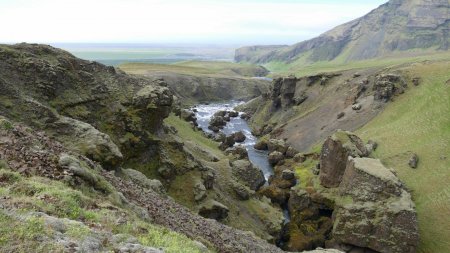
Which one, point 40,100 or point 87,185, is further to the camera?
point 40,100

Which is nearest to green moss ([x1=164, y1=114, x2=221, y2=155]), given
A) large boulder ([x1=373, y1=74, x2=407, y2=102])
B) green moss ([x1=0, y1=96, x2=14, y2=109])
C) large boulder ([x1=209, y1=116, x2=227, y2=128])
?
large boulder ([x1=209, y1=116, x2=227, y2=128])

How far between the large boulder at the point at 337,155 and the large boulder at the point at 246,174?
33.8 ft

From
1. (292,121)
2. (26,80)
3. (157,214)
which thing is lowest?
(292,121)

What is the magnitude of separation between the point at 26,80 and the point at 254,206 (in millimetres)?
30958

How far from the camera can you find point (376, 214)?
48.3 m

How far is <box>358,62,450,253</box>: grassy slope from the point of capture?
5177 centimetres

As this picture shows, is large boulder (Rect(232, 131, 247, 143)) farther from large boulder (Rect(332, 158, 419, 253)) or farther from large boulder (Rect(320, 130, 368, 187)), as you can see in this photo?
large boulder (Rect(332, 158, 419, 253))

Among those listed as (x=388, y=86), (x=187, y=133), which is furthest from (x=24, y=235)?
(x=388, y=86)

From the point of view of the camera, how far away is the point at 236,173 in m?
61.6

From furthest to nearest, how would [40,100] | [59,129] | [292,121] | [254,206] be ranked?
[292,121] < [254,206] < [40,100] < [59,129]

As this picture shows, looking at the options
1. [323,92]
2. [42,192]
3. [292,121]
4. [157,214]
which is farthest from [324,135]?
[42,192]

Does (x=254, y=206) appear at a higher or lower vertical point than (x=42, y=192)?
lower

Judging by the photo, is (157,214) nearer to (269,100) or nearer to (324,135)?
(324,135)

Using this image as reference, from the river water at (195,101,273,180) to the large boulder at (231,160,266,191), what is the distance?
12396 millimetres
